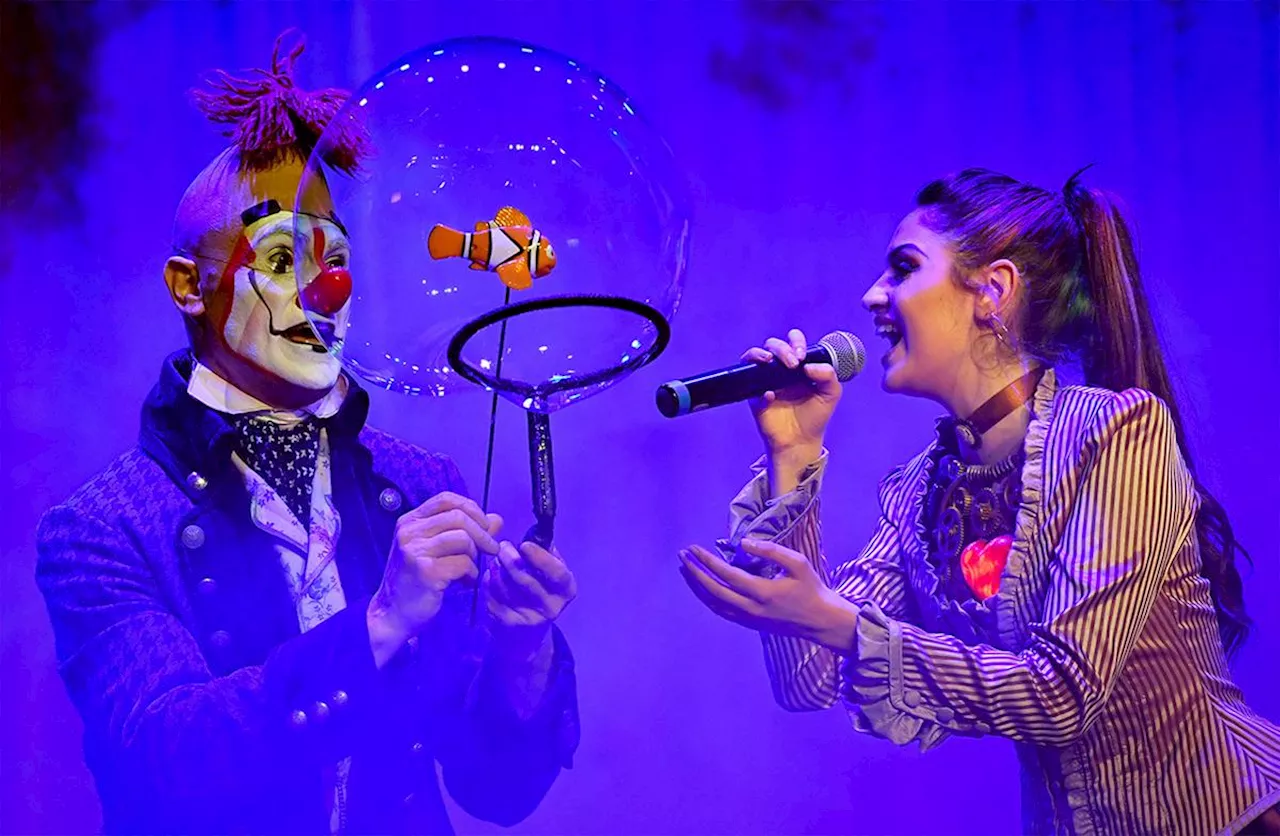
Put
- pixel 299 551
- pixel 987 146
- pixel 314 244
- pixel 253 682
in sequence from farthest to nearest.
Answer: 1. pixel 987 146
2. pixel 299 551
3. pixel 253 682
4. pixel 314 244

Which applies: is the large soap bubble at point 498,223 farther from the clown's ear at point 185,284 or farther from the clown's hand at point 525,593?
the clown's ear at point 185,284

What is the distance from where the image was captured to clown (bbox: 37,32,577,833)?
1.61m

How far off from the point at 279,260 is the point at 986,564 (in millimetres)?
1083

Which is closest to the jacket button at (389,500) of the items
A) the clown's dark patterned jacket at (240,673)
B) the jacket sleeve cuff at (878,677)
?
the clown's dark patterned jacket at (240,673)

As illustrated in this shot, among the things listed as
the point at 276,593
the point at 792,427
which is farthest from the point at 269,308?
the point at 792,427

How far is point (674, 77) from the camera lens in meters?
2.04

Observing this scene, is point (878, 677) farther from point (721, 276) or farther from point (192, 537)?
point (192, 537)

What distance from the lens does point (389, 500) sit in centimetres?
183

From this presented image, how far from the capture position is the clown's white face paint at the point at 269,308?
5.79ft

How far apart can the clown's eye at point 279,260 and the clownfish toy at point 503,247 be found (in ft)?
1.65

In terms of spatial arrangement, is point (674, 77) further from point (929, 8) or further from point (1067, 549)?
point (1067, 549)

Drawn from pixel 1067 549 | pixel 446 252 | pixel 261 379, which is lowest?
pixel 1067 549

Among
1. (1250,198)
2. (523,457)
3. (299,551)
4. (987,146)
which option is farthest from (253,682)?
(1250,198)

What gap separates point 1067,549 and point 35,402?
1.54m
